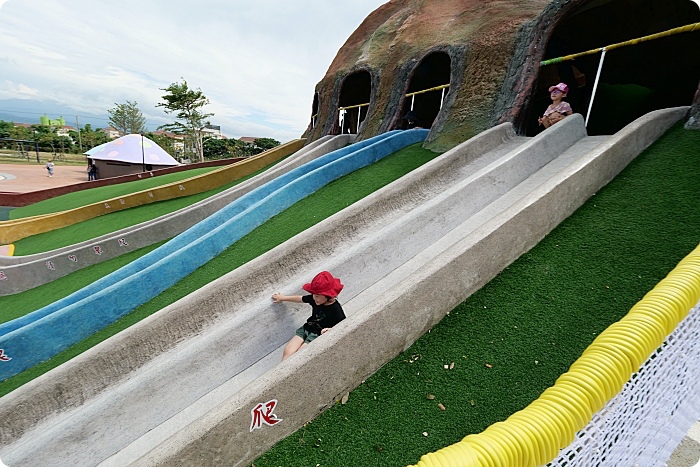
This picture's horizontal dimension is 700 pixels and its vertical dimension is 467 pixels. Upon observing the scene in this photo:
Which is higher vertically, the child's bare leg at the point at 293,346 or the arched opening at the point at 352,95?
the arched opening at the point at 352,95

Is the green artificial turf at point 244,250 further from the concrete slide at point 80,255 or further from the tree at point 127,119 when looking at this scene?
the tree at point 127,119

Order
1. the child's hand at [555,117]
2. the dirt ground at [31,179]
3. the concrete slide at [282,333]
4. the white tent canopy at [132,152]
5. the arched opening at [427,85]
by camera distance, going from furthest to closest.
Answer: the white tent canopy at [132,152] < the dirt ground at [31,179] < the arched opening at [427,85] < the child's hand at [555,117] < the concrete slide at [282,333]

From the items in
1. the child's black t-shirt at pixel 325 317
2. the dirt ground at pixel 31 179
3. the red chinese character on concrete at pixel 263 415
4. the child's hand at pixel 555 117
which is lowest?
the dirt ground at pixel 31 179

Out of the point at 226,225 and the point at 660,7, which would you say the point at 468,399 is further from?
the point at 660,7

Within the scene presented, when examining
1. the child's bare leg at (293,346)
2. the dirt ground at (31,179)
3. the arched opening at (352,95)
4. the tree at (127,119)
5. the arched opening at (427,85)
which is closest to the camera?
the child's bare leg at (293,346)

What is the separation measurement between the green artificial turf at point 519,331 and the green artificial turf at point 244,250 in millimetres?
3391

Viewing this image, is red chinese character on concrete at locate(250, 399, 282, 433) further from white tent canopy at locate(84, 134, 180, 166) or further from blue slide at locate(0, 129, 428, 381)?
white tent canopy at locate(84, 134, 180, 166)

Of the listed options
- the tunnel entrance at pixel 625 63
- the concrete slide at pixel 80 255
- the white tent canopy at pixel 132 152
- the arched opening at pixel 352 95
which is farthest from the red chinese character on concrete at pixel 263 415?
the white tent canopy at pixel 132 152

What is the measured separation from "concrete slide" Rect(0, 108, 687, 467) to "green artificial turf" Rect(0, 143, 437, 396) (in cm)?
124

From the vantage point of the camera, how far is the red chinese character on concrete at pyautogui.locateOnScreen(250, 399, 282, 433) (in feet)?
8.45

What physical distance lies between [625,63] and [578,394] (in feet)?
43.1

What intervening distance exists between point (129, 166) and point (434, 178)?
31.4 m

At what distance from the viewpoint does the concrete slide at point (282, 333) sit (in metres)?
2.74

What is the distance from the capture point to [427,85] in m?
13.3
